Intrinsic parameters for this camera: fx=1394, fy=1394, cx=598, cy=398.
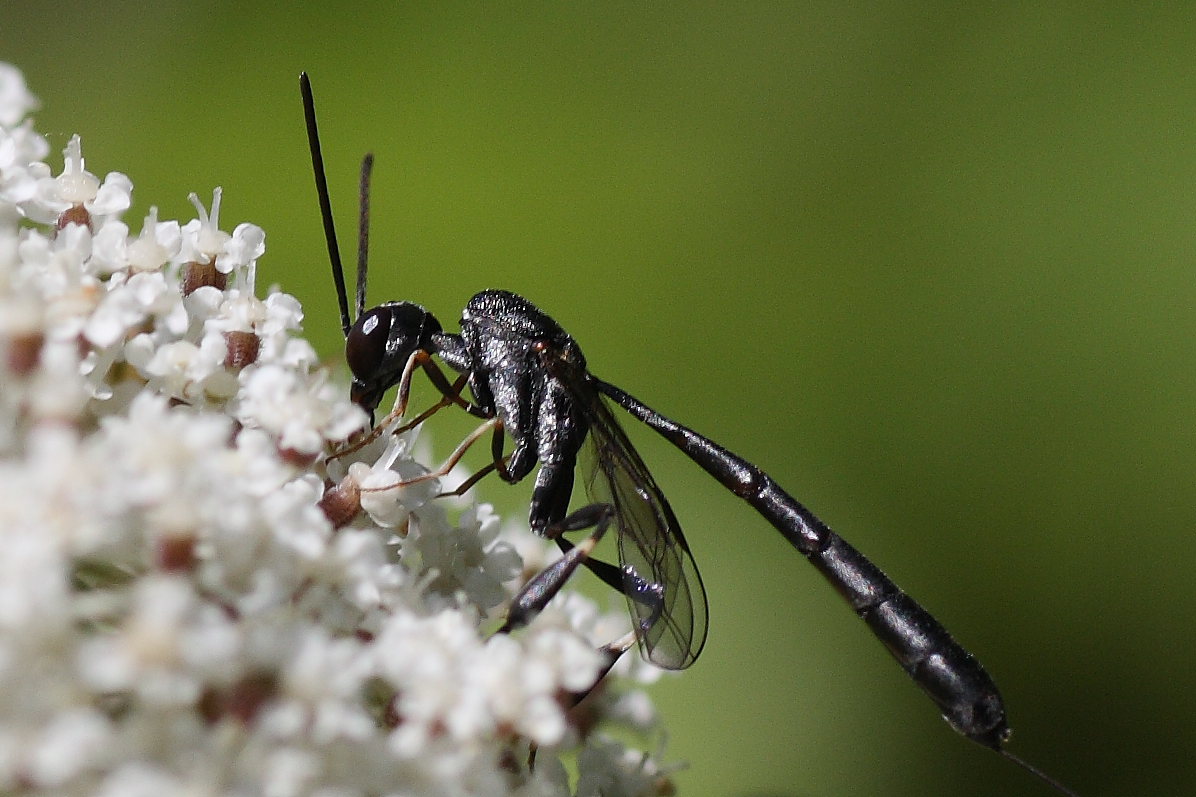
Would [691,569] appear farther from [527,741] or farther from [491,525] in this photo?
[527,741]

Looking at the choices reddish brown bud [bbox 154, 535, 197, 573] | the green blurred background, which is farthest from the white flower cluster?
the green blurred background

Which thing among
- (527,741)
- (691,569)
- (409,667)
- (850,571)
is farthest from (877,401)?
(409,667)

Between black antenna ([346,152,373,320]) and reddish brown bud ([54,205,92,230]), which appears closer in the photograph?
reddish brown bud ([54,205,92,230])

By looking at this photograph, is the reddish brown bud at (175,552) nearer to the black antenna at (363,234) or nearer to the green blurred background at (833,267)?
the black antenna at (363,234)

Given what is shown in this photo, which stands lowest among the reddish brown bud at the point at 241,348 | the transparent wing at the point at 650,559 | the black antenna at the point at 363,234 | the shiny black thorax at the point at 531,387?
the transparent wing at the point at 650,559

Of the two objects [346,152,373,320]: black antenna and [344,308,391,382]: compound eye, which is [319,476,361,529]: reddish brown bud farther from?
[346,152,373,320]: black antenna

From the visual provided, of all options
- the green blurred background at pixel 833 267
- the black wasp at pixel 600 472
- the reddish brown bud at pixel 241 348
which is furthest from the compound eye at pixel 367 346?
the green blurred background at pixel 833 267
